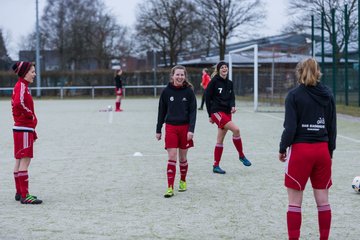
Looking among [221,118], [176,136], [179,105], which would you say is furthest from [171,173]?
[221,118]

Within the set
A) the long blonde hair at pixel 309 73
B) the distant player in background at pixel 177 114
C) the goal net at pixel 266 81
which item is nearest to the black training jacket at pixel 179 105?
the distant player in background at pixel 177 114

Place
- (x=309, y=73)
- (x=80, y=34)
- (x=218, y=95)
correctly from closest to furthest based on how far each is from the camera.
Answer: (x=309, y=73) → (x=218, y=95) → (x=80, y=34)

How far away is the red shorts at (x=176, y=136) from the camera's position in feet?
25.7

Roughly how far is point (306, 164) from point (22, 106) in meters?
3.68

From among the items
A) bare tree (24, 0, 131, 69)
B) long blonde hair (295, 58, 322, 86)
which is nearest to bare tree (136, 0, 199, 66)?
bare tree (24, 0, 131, 69)

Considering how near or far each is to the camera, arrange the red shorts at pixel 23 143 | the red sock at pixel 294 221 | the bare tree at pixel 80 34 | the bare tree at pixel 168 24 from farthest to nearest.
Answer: the bare tree at pixel 80 34 → the bare tree at pixel 168 24 → the red shorts at pixel 23 143 → the red sock at pixel 294 221

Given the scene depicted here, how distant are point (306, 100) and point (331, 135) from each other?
440mm

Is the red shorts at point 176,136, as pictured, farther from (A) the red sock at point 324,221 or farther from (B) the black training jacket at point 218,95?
(A) the red sock at point 324,221

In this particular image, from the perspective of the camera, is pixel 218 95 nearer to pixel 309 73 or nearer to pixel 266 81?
pixel 309 73

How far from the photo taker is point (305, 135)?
16.9 feet

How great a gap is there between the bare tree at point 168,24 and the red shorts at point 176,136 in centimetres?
4436

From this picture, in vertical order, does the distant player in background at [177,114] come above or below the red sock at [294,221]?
above

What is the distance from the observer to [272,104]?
30.0 m

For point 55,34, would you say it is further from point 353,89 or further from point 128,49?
point 353,89
